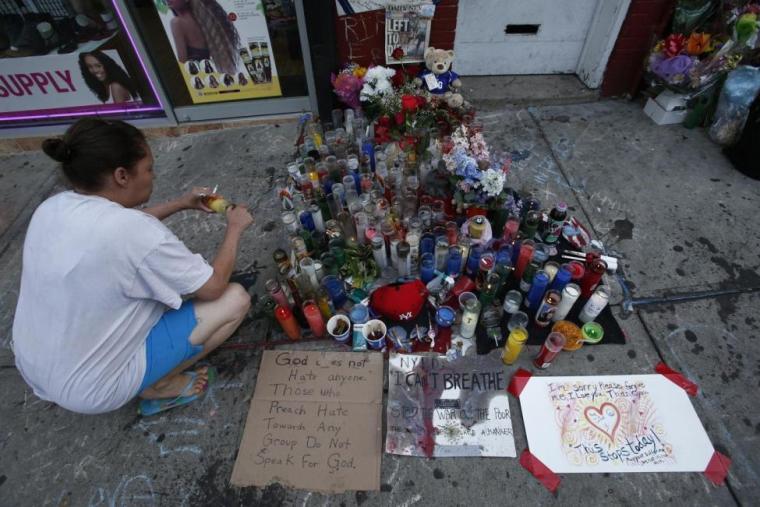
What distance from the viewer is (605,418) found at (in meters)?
1.97

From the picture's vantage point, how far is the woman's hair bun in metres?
1.46

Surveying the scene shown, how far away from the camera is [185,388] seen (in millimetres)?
2107

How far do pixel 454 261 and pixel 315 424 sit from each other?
120 centimetres

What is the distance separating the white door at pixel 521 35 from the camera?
3.62 metres

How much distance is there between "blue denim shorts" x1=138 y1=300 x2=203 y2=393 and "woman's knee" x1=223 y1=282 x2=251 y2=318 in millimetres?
179

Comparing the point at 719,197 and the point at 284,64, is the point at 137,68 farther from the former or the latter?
the point at 719,197

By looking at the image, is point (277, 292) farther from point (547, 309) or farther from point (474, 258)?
point (547, 309)

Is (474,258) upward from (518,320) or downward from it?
upward

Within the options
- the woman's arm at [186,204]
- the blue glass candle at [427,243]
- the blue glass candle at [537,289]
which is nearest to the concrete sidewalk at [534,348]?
the blue glass candle at [537,289]

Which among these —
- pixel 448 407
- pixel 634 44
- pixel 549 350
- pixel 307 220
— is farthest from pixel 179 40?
pixel 634 44

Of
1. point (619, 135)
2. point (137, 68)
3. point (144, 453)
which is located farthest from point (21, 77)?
point (619, 135)

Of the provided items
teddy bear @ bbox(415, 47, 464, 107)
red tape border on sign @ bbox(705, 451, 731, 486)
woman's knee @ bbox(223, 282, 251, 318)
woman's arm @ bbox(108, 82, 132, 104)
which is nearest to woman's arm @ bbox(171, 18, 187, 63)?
woman's arm @ bbox(108, 82, 132, 104)

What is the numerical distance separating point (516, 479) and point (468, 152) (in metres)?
1.84

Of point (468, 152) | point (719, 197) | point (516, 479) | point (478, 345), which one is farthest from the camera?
point (719, 197)
